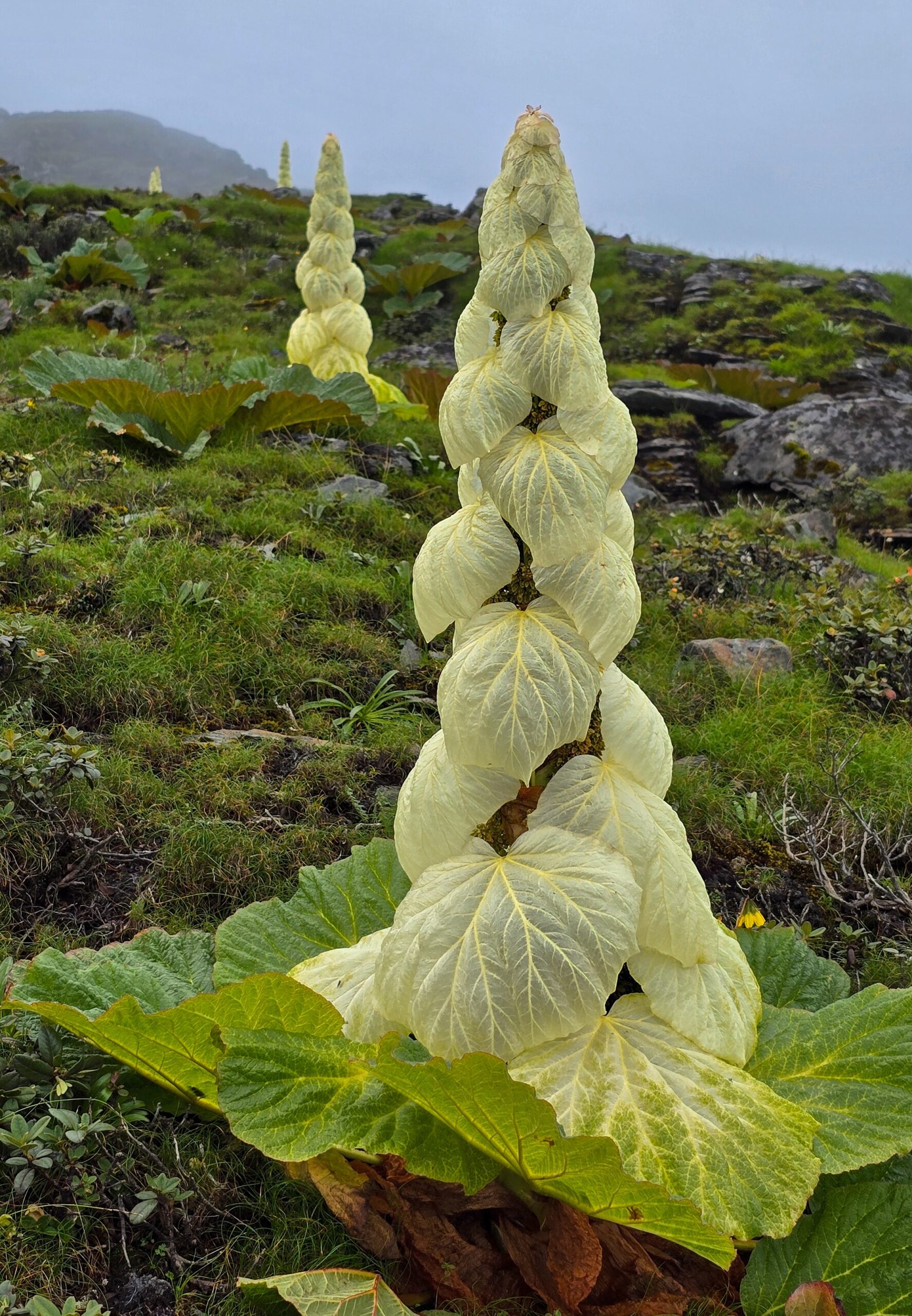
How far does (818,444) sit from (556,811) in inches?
373

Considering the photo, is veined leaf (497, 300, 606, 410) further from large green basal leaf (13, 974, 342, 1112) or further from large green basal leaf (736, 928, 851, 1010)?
large green basal leaf (736, 928, 851, 1010)

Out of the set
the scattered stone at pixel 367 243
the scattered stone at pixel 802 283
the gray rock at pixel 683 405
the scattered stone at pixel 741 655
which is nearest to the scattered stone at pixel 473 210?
the scattered stone at pixel 367 243

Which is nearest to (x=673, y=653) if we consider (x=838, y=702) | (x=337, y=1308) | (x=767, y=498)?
(x=838, y=702)

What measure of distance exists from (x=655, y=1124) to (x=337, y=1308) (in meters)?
0.53

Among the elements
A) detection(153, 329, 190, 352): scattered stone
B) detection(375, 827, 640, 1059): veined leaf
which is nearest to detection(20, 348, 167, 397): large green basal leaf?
detection(153, 329, 190, 352): scattered stone

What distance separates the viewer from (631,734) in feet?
5.69

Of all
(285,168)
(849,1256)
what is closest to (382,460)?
(849,1256)

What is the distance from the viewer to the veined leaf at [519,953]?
4.89 feet

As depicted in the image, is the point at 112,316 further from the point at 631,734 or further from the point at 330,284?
the point at 631,734

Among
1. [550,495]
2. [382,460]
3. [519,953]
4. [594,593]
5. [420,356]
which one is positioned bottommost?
[519,953]

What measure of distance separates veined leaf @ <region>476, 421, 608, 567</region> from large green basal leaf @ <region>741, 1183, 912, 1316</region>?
115cm

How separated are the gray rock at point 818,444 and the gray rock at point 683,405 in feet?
2.24

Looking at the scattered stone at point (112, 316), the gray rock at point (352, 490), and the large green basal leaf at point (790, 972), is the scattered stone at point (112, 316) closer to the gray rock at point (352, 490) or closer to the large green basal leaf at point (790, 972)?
the gray rock at point (352, 490)

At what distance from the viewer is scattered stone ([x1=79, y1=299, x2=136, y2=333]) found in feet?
34.9
